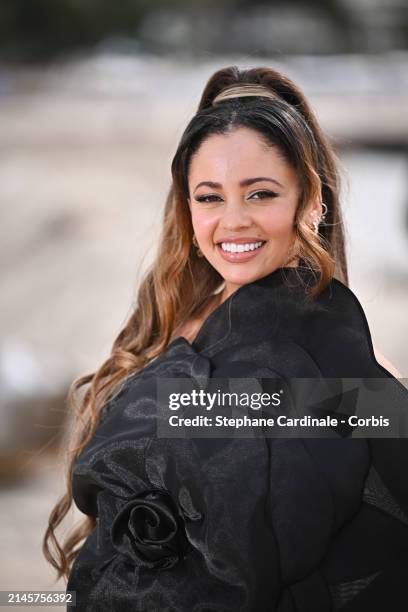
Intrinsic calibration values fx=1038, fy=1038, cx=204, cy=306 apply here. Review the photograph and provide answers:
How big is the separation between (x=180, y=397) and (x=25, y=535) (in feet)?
7.80

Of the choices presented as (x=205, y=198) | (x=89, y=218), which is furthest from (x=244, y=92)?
(x=89, y=218)

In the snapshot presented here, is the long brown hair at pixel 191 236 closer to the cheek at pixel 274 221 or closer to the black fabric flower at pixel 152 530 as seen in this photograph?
the cheek at pixel 274 221

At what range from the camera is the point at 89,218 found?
44.1 feet

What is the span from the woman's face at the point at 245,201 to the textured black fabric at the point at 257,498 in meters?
0.05

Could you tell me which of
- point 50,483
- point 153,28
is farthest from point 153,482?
point 153,28

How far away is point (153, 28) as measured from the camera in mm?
75500

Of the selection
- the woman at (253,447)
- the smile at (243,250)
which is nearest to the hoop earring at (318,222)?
the woman at (253,447)

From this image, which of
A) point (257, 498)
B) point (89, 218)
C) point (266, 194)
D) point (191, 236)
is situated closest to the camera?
point (257, 498)

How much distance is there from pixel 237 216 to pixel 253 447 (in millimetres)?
462

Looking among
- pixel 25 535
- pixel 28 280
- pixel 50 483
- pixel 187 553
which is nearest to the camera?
pixel 187 553

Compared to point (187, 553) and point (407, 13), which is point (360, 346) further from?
point (407, 13)

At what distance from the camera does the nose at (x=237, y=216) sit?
203 cm

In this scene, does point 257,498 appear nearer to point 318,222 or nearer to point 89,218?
point 318,222

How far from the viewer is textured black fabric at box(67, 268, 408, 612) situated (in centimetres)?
182
